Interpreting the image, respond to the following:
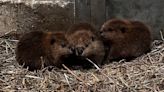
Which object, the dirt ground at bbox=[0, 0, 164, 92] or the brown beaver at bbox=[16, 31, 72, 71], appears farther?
the brown beaver at bbox=[16, 31, 72, 71]

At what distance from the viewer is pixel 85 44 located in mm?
6020

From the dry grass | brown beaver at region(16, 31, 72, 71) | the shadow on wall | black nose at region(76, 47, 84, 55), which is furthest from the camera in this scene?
the shadow on wall

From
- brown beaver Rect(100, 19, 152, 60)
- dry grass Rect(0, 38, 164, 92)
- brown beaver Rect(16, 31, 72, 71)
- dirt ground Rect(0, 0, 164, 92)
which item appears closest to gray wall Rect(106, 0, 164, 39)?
dirt ground Rect(0, 0, 164, 92)

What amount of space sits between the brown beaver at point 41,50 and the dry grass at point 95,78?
107 mm

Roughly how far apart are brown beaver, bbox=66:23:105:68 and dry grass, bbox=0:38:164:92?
0.43 ft

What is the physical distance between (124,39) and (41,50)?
94 cm

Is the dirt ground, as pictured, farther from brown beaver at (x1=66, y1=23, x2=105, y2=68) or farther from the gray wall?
the gray wall

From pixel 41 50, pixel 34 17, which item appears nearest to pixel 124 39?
pixel 41 50

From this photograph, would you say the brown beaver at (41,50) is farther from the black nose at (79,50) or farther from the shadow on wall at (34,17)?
the shadow on wall at (34,17)

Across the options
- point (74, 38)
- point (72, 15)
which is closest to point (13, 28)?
point (72, 15)

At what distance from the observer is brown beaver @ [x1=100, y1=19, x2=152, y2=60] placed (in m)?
6.34

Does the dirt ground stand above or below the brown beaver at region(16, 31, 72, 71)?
below

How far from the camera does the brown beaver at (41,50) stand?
605 cm

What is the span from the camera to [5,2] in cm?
686
